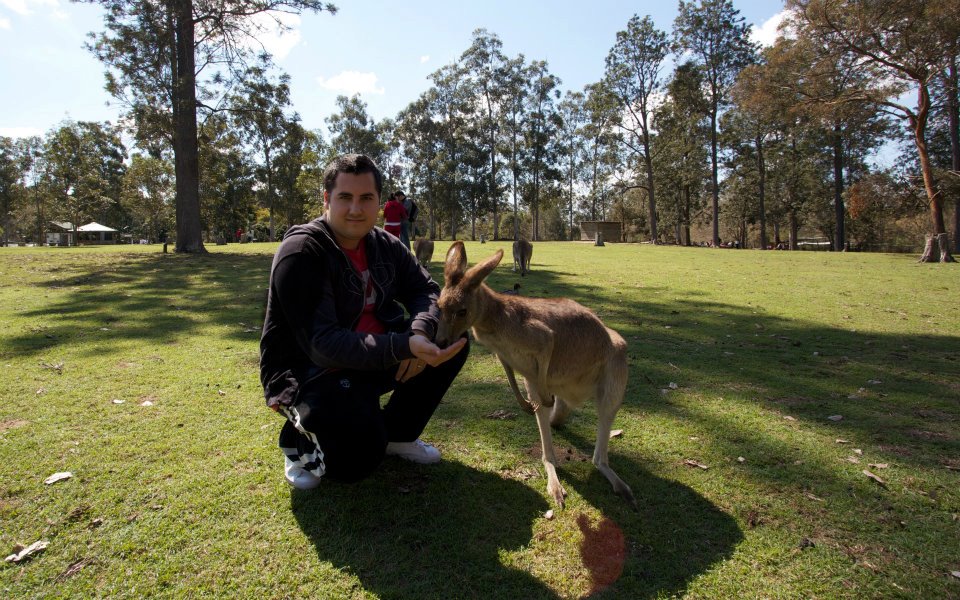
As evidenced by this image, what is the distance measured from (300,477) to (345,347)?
2.68ft

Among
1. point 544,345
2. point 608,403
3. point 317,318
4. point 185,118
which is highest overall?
point 185,118

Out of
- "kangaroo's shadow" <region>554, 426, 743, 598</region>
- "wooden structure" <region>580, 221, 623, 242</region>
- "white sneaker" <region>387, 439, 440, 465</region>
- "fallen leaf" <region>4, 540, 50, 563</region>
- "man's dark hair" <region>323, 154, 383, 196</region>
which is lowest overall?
"kangaroo's shadow" <region>554, 426, 743, 598</region>

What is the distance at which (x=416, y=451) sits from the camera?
2867mm

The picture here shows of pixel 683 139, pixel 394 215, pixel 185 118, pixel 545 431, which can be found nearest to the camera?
pixel 545 431

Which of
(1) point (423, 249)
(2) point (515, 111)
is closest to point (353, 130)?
(2) point (515, 111)

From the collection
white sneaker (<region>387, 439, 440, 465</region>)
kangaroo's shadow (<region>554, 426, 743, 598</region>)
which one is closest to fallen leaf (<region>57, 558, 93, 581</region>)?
white sneaker (<region>387, 439, 440, 465</region>)

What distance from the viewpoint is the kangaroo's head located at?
252 cm

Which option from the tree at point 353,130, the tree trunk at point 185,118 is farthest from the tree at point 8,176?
the tree trunk at point 185,118

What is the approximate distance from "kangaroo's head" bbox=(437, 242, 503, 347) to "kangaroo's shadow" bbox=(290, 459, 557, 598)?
82 centimetres

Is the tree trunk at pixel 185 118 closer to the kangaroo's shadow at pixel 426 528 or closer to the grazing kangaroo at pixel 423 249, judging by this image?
the grazing kangaroo at pixel 423 249

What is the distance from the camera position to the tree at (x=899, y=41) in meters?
15.4

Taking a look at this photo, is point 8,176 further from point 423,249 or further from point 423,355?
point 423,355

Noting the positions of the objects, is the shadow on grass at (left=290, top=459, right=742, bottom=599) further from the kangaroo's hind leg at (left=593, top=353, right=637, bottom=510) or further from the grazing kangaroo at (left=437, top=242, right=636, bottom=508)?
the grazing kangaroo at (left=437, top=242, right=636, bottom=508)

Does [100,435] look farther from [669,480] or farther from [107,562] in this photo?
[669,480]
